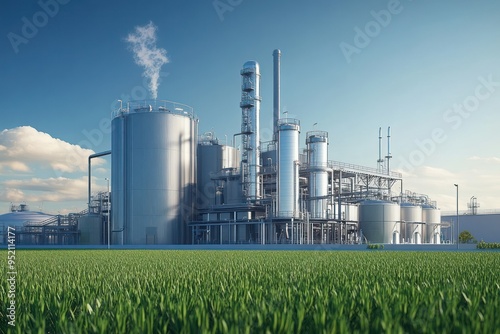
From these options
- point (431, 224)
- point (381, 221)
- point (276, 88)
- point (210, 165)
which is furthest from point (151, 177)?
point (431, 224)

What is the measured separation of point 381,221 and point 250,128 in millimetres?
15247

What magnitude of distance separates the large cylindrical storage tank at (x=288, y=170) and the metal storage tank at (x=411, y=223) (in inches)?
501

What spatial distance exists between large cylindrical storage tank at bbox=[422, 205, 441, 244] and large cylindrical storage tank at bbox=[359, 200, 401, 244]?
8604mm

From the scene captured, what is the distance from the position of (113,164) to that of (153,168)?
5.55m

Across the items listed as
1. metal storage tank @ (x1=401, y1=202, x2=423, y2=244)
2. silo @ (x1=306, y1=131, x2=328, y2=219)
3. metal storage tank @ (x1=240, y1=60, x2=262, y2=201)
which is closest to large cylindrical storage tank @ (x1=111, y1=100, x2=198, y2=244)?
metal storage tank @ (x1=240, y1=60, x2=262, y2=201)

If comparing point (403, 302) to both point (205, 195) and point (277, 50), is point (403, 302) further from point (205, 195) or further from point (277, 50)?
point (205, 195)

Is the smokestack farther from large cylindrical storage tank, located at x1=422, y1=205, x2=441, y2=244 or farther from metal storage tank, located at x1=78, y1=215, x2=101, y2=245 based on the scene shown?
metal storage tank, located at x1=78, y1=215, x2=101, y2=245

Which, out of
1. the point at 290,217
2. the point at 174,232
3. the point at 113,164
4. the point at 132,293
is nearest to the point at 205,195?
the point at 174,232

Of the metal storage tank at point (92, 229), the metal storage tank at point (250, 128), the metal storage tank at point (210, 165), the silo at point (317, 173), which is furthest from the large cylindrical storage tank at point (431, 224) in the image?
the metal storage tank at point (92, 229)

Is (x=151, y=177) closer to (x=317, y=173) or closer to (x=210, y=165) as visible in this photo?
(x=210, y=165)

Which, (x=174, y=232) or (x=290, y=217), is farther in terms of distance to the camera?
(x=174, y=232)

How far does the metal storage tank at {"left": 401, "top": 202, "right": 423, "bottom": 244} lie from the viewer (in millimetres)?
50688

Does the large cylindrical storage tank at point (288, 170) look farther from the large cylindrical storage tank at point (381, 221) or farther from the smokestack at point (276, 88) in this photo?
the large cylindrical storage tank at point (381, 221)

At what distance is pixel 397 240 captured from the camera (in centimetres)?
4672
